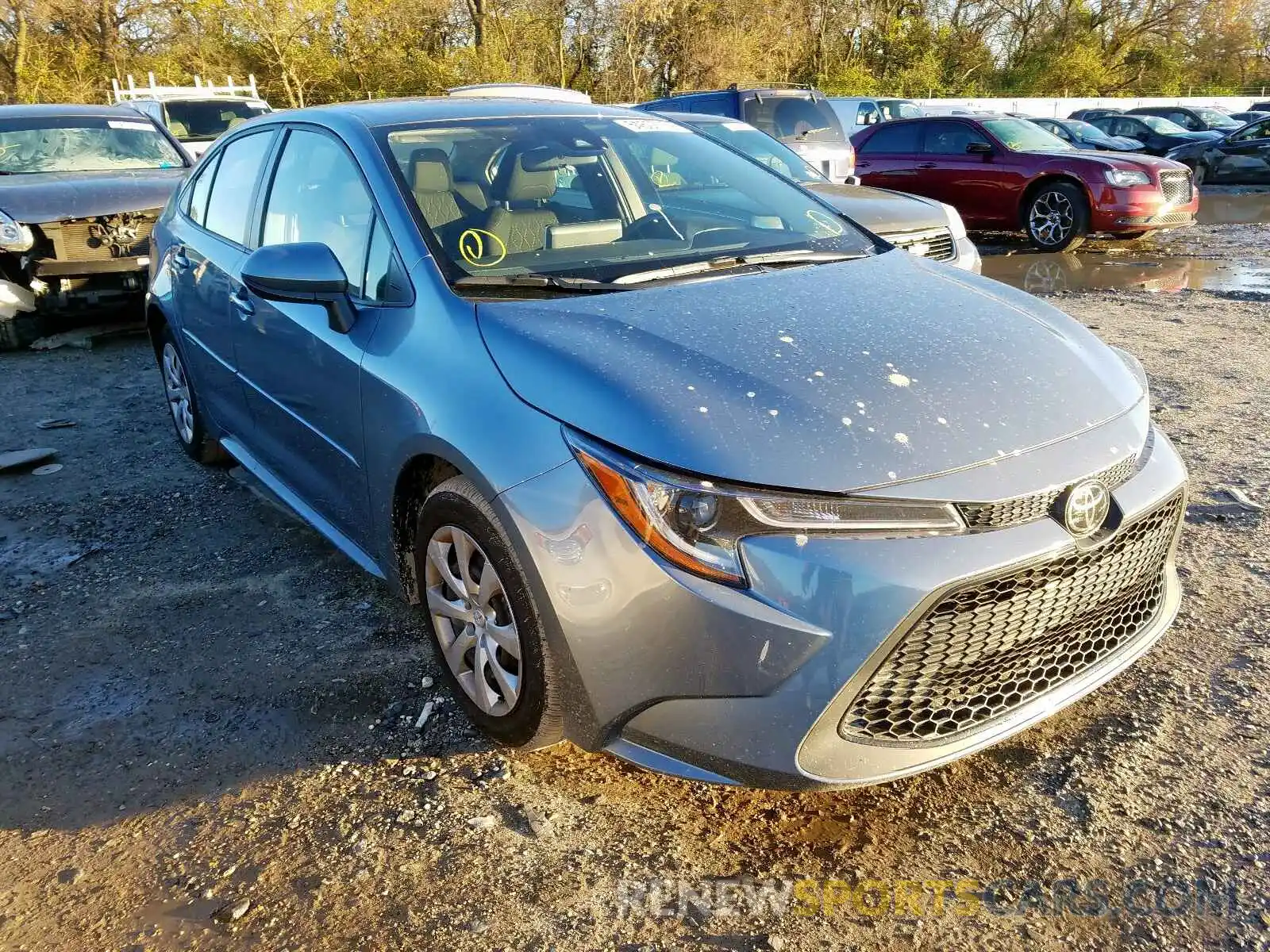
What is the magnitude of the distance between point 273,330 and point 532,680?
170 cm

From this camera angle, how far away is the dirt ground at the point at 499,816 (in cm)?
204

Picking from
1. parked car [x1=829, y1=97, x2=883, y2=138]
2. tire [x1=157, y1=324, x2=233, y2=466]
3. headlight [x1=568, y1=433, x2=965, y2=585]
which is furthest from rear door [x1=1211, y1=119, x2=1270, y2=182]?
headlight [x1=568, y1=433, x2=965, y2=585]

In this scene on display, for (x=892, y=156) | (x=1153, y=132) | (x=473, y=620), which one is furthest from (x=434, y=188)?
(x=1153, y=132)

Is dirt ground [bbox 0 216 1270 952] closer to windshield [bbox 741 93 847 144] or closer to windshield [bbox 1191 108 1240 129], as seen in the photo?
windshield [bbox 741 93 847 144]

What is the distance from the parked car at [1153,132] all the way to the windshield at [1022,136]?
9.32 metres

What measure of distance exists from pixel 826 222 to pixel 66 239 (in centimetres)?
575

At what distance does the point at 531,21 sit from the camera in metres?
27.4

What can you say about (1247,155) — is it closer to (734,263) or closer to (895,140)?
(895,140)

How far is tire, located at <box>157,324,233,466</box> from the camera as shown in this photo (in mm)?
4555

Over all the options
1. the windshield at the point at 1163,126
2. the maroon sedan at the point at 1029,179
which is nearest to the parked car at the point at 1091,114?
the windshield at the point at 1163,126

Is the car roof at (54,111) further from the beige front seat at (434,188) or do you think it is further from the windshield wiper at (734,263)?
the windshield wiper at (734,263)

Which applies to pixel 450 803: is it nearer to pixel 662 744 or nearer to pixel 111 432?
pixel 662 744

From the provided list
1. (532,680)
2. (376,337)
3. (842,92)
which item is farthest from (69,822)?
(842,92)

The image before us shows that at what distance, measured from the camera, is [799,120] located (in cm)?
1087
